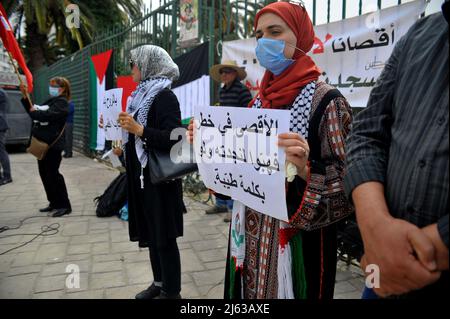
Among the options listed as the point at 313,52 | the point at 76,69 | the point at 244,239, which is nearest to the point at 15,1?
the point at 76,69

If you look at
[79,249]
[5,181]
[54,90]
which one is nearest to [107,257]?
[79,249]

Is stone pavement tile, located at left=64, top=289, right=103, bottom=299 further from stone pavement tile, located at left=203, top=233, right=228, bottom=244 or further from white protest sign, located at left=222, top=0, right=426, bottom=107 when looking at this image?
white protest sign, located at left=222, top=0, right=426, bottom=107

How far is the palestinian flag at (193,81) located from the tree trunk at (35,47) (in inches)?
620

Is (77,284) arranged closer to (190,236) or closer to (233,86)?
(190,236)

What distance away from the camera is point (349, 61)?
118 inches

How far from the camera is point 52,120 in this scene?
15.0 feet

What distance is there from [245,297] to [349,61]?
2246mm

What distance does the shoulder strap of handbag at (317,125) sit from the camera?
52.6 inches

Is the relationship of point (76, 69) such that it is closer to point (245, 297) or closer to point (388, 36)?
point (388, 36)

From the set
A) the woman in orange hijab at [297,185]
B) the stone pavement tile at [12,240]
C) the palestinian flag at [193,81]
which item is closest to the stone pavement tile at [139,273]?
the stone pavement tile at [12,240]

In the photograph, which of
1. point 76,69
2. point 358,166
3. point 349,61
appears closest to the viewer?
point 358,166

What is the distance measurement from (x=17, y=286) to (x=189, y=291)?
1.39 metres

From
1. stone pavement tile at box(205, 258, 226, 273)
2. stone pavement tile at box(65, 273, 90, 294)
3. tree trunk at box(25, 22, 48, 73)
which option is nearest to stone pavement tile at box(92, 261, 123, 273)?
stone pavement tile at box(65, 273, 90, 294)
